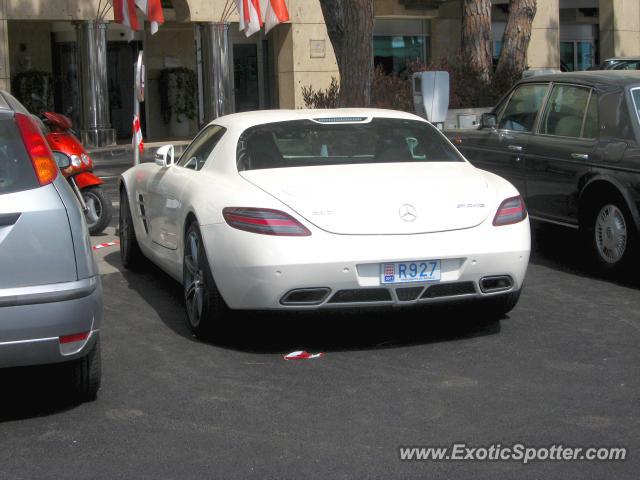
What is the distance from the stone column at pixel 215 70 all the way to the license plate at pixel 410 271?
21437 millimetres

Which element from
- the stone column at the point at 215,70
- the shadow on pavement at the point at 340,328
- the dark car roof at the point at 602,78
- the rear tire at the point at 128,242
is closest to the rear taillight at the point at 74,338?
the shadow on pavement at the point at 340,328

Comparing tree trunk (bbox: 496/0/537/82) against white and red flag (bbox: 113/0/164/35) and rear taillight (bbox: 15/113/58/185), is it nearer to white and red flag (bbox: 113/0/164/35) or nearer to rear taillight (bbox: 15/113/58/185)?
white and red flag (bbox: 113/0/164/35)

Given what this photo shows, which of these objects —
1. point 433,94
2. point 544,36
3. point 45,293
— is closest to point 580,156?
point 45,293

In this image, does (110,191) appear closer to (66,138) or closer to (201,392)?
(66,138)

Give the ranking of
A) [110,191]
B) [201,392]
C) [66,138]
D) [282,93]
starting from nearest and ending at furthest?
[201,392]
[66,138]
[110,191]
[282,93]

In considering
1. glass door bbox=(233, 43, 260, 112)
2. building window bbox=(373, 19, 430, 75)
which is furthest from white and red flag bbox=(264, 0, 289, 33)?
building window bbox=(373, 19, 430, 75)

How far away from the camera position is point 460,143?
11086 mm

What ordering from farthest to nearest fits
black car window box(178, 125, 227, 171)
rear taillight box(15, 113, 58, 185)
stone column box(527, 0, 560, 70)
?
1. stone column box(527, 0, 560, 70)
2. black car window box(178, 125, 227, 171)
3. rear taillight box(15, 113, 58, 185)

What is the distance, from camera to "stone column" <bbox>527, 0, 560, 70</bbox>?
32875 mm

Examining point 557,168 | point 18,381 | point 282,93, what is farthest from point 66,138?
point 282,93

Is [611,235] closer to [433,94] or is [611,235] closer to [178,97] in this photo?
[433,94]

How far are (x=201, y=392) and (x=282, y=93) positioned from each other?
24131 mm

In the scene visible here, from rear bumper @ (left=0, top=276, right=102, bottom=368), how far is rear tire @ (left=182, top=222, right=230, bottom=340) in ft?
4.94

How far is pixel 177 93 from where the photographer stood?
96.6 ft
